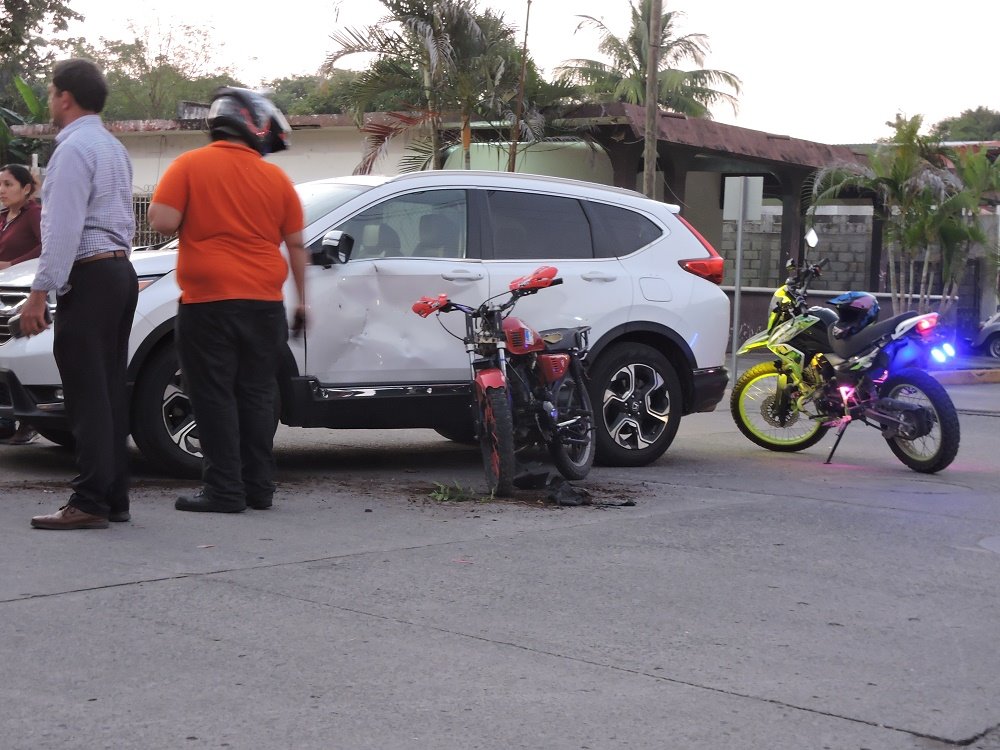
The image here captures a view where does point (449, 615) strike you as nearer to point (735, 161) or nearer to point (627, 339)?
point (627, 339)

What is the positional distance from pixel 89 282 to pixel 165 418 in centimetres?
168

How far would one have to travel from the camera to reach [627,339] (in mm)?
9273

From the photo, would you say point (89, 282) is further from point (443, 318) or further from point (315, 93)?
point (315, 93)

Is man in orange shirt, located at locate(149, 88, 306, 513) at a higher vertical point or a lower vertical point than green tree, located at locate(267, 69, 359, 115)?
lower

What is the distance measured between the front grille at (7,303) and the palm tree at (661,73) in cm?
3957

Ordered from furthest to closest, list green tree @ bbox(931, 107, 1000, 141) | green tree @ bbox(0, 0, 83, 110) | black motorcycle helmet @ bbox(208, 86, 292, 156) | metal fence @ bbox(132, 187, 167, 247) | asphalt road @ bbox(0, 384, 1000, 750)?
green tree @ bbox(931, 107, 1000, 141) → green tree @ bbox(0, 0, 83, 110) → metal fence @ bbox(132, 187, 167, 247) → black motorcycle helmet @ bbox(208, 86, 292, 156) → asphalt road @ bbox(0, 384, 1000, 750)

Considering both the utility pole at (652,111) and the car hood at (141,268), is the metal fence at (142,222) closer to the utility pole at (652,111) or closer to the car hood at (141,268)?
the utility pole at (652,111)

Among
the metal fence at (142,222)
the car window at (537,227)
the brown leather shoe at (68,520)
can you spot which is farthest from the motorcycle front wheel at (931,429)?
the metal fence at (142,222)

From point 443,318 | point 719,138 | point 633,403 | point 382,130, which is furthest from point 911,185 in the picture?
point 443,318

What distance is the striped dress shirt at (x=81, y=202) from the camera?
601cm

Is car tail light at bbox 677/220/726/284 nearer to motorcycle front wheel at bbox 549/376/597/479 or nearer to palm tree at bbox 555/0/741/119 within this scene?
motorcycle front wheel at bbox 549/376/597/479

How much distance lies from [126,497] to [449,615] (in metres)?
2.09

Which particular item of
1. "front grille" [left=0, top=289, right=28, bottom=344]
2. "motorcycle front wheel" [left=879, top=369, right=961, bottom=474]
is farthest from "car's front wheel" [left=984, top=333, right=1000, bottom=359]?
"front grille" [left=0, top=289, right=28, bottom=344]

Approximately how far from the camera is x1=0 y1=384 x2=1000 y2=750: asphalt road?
3.86 metres
